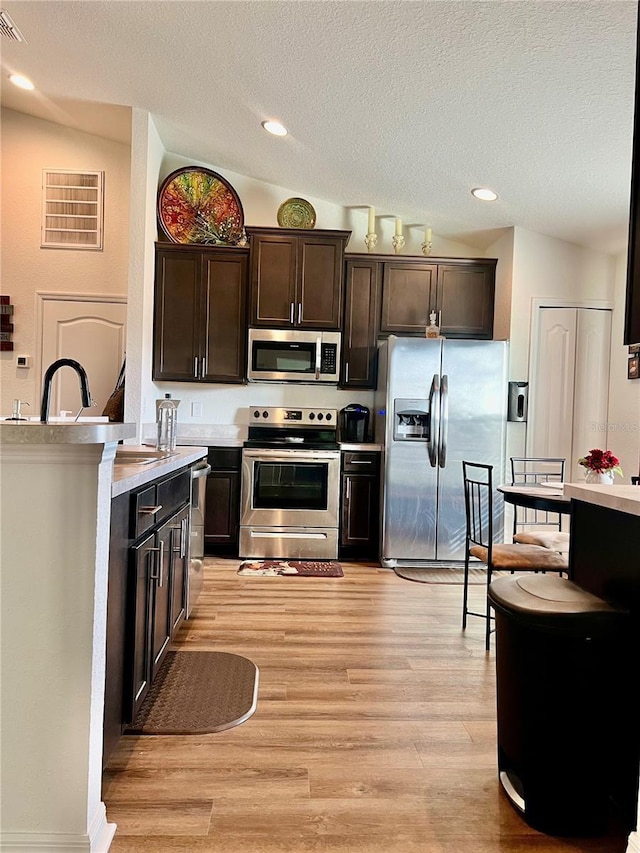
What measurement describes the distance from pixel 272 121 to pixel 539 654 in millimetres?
3672

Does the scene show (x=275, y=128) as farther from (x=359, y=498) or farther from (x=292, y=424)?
(x=359, y=498)

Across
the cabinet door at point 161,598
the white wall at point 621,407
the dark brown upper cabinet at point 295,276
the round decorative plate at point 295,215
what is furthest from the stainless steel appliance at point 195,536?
the white wall at point 621,407

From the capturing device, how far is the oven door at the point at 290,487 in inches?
177

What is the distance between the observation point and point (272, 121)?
12.6 ft

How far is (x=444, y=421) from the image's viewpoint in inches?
174

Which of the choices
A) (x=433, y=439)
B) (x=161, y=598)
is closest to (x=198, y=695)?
(x=161, y=598)

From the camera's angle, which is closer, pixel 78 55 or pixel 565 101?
pixel 565 101

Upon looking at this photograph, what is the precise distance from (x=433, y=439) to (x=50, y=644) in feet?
11.4

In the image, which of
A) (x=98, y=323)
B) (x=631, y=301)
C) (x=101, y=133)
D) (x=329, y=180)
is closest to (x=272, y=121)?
(x=329, y=180)

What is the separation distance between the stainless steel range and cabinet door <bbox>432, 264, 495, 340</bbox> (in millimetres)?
1549

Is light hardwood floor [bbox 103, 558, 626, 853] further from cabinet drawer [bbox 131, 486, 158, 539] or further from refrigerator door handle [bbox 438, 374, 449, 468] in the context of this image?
refrigerator door handle [bbox 438, 374, 449, 468]

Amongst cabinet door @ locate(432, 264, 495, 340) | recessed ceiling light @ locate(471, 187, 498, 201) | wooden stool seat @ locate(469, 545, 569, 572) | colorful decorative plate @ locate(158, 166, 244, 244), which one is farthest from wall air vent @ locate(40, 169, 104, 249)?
wooden stool seat @ locate(469, 545, 569, 572)

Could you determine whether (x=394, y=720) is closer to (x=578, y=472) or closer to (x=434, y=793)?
(x=434, y=793)

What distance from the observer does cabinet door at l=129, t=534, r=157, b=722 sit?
178 centimetres
